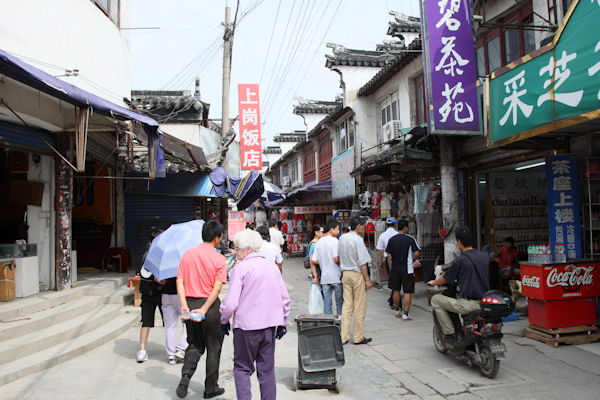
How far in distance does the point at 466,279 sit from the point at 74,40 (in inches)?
345

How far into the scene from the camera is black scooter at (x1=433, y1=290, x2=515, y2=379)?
5199mm

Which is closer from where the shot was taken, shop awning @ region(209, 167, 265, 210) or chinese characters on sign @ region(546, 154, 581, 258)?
chinese characters on sign @ region(546, 154, 581, 258)

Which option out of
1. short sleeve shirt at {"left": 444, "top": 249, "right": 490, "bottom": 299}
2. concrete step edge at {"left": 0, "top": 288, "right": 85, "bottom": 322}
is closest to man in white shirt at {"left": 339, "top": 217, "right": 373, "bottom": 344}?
short sleeve shirt at {"left": 444, "top": 249, "right": 490, "bottom": 299}

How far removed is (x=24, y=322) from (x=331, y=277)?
15.6ft

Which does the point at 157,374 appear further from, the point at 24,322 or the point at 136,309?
the point at 136,309

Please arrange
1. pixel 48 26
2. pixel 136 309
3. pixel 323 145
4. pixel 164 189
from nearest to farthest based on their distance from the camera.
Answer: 1. pixel 48 26
2. pixel 136 309
3. pixel 164 189
4. pixel 323 145

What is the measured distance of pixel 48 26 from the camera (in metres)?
8.02

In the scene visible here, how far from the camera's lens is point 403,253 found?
344 inches

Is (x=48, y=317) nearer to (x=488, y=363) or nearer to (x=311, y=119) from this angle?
(x=488, y=363)

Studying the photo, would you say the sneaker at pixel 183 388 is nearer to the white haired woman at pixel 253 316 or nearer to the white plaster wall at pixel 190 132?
the white haired woman at pixel 253 316

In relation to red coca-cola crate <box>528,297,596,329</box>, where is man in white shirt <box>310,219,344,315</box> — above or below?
above

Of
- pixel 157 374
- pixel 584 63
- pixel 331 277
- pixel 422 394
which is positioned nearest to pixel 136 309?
pixel 157 374

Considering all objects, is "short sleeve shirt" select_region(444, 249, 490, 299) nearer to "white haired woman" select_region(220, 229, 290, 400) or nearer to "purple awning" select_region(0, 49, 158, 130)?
"white haired woman" select_region(220, 229, 290, 400)

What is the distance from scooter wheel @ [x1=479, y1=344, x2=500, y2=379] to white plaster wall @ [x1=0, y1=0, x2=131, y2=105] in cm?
840
